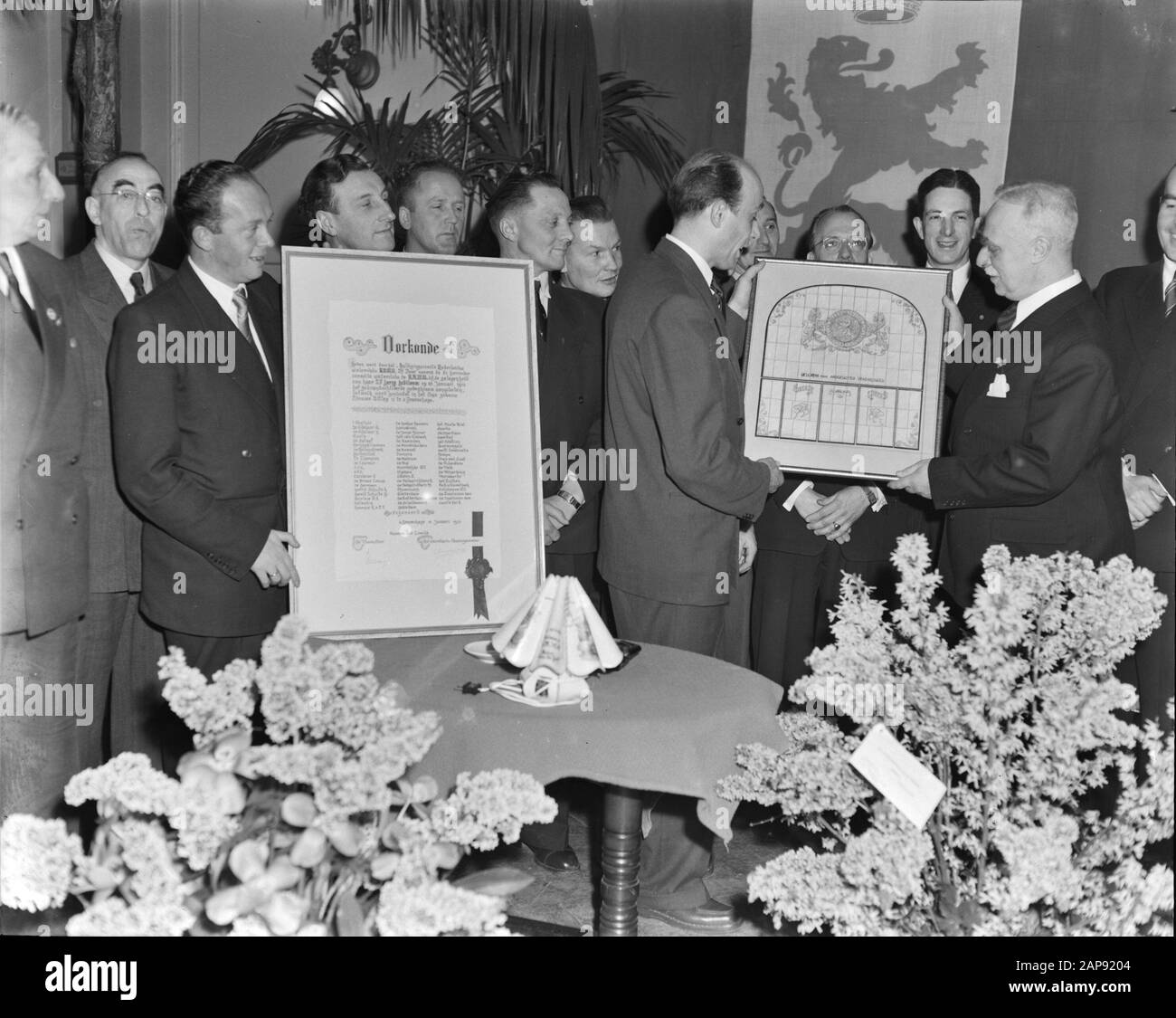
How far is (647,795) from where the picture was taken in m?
2.62

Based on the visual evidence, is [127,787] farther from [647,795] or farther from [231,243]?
[231,243]

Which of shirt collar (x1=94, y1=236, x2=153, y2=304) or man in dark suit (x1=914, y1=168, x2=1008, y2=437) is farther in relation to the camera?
man in dark suit (x1=914, y1=168, x2=1008, y2=437)

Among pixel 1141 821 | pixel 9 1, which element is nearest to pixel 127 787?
pixel 1141 821

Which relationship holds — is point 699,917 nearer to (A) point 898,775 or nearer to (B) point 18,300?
(A) point 898,775

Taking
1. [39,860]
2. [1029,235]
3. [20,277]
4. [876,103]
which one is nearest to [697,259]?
[1029,235]

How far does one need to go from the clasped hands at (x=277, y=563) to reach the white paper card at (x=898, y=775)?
1.44m

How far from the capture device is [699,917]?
2.82m

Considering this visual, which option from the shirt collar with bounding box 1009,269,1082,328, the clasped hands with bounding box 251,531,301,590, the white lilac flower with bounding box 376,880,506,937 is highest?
the shirt collar with bounding box 1009,269,1082,328

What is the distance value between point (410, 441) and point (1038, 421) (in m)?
1.54

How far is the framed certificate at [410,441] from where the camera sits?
271 cm

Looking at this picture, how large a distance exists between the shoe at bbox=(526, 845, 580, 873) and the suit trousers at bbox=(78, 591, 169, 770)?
3.27 ft

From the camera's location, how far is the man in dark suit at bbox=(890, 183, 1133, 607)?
296 centimetres

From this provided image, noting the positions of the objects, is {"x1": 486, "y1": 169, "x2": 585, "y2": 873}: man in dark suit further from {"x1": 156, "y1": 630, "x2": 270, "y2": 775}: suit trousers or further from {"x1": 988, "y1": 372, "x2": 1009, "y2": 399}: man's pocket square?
{"x1": 988, "y1": 372, "x2": 1009, "y2": 399}: man's pocket square

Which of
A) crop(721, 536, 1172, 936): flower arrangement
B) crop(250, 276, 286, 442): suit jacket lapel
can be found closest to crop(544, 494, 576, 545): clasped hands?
crop(250, 276, 286, 442): suit jacket lapel
